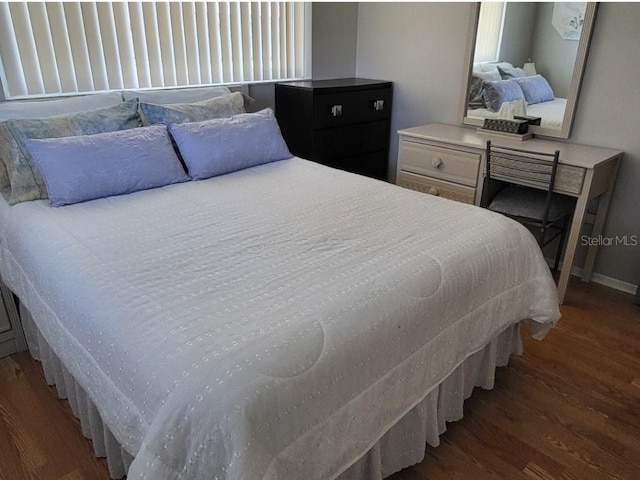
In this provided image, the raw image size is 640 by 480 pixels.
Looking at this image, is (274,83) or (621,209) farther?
(274,83)

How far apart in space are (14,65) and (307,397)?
6.91ft

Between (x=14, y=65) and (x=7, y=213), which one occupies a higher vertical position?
(x=14, y=65)

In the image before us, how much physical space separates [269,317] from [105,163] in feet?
3.95

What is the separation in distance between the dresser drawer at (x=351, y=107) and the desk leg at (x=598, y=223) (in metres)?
1.51

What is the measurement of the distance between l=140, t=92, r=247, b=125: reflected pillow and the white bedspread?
0.51 metres

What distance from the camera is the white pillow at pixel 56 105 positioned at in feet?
6.75

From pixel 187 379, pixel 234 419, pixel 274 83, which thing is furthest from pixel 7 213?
pixel 274 83

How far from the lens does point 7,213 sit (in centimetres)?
183

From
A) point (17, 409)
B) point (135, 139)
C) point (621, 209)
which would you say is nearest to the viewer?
point (17, 409)

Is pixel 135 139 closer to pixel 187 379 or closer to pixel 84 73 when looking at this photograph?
pixel 84 73

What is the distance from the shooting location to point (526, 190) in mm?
2744

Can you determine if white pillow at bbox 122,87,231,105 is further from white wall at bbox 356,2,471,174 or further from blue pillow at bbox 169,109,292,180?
white wall at bbox 356,2,471,174

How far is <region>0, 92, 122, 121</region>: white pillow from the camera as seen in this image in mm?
2057

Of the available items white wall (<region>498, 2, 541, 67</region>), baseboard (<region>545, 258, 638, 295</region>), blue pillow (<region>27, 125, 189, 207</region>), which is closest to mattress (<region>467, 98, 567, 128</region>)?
white wall (<region>498, 2, 541, 67</region>)
